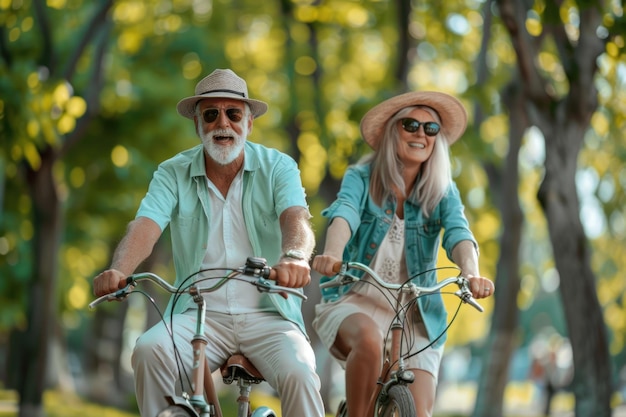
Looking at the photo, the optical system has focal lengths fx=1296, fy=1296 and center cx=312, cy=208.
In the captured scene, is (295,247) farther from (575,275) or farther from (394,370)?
(575,275)

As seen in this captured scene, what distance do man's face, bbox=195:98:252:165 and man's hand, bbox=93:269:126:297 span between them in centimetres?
99

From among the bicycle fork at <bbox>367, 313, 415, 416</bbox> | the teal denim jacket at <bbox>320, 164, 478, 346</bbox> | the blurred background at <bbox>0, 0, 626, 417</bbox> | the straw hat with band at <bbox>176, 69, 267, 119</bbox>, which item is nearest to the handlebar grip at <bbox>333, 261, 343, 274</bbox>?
the bicycle fork at <bbox>367, 313, 415, 416</bbox>

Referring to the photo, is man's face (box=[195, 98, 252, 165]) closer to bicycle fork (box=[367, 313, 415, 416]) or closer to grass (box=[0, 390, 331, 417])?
bicycle fork (box=[367, 313, 415, 416])

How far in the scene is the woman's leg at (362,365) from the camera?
666cm

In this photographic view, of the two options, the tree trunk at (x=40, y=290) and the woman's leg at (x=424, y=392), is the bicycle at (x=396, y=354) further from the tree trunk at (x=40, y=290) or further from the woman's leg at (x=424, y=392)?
the tree trunk at (x=40, y=290)

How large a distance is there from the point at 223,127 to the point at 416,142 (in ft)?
4.48

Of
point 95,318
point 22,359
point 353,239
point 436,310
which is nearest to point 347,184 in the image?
point 353,239

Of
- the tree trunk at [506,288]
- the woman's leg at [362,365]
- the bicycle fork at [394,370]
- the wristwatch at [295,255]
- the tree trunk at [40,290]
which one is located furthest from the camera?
the tree trunk at [506,288]

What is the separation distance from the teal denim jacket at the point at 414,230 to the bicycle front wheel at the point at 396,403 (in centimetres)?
80

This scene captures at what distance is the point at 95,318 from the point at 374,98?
13981 mm

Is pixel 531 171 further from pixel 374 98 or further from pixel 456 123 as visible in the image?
pixel 456 123

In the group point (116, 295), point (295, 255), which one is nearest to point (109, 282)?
point (116, 295)

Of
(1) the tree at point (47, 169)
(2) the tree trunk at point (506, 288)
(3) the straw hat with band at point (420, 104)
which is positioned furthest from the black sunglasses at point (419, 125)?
(2) the tree trunk at point (506, 288)

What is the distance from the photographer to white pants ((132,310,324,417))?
5.72 metres
